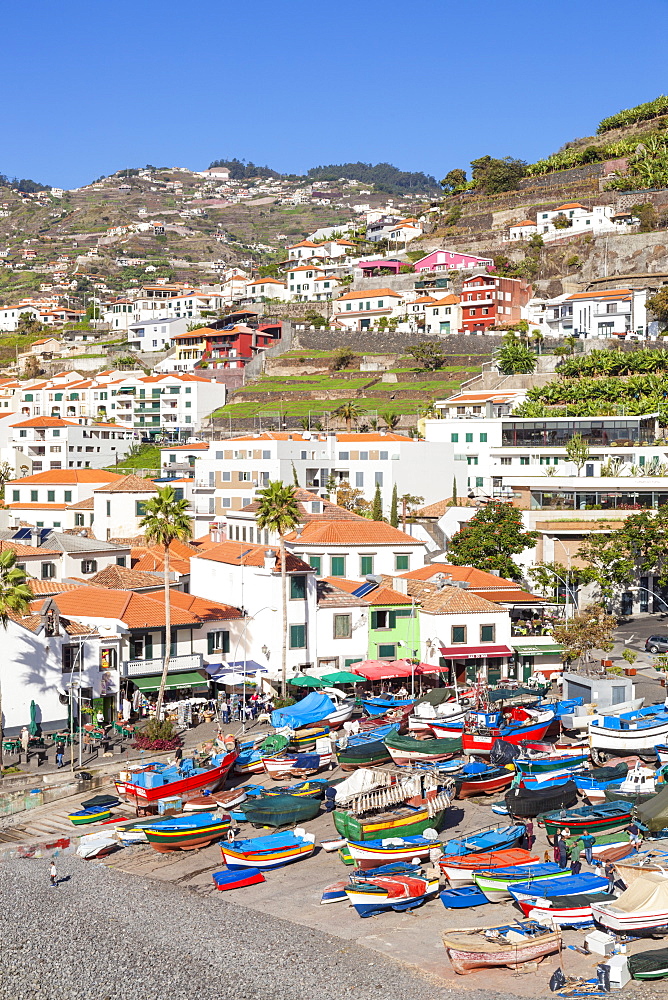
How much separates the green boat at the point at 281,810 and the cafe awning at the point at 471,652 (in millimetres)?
15441

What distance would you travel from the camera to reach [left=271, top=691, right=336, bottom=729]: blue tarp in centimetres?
3922

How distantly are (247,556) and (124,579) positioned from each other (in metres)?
6.00

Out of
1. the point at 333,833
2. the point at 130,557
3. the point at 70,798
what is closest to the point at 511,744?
the point at 333,833

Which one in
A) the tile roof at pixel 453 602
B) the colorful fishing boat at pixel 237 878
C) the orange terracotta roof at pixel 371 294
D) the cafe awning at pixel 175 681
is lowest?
the colorful fishing boat at pixel 237 878

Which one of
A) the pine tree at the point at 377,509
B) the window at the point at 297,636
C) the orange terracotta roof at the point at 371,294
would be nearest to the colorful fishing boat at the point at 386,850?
the window at the point at 297,636

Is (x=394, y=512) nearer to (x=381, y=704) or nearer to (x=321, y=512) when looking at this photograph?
(x=321, y=512)

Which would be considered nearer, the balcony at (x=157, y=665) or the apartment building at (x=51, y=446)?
the balcony at (x=157, y=665)

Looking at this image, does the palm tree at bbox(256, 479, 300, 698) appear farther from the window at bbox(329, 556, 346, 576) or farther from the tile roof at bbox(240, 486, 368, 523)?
the tile roof at bbox(240, 486, 368, 523)

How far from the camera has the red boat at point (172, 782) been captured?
32.8m

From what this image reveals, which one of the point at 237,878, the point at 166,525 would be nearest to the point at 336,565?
the point at 166,525

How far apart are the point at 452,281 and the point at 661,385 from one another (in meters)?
43.3

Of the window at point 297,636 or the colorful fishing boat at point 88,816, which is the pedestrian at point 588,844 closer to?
the colorful fishing boat at point 88,816

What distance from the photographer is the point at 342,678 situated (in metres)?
43.7

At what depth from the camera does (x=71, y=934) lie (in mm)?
25969
